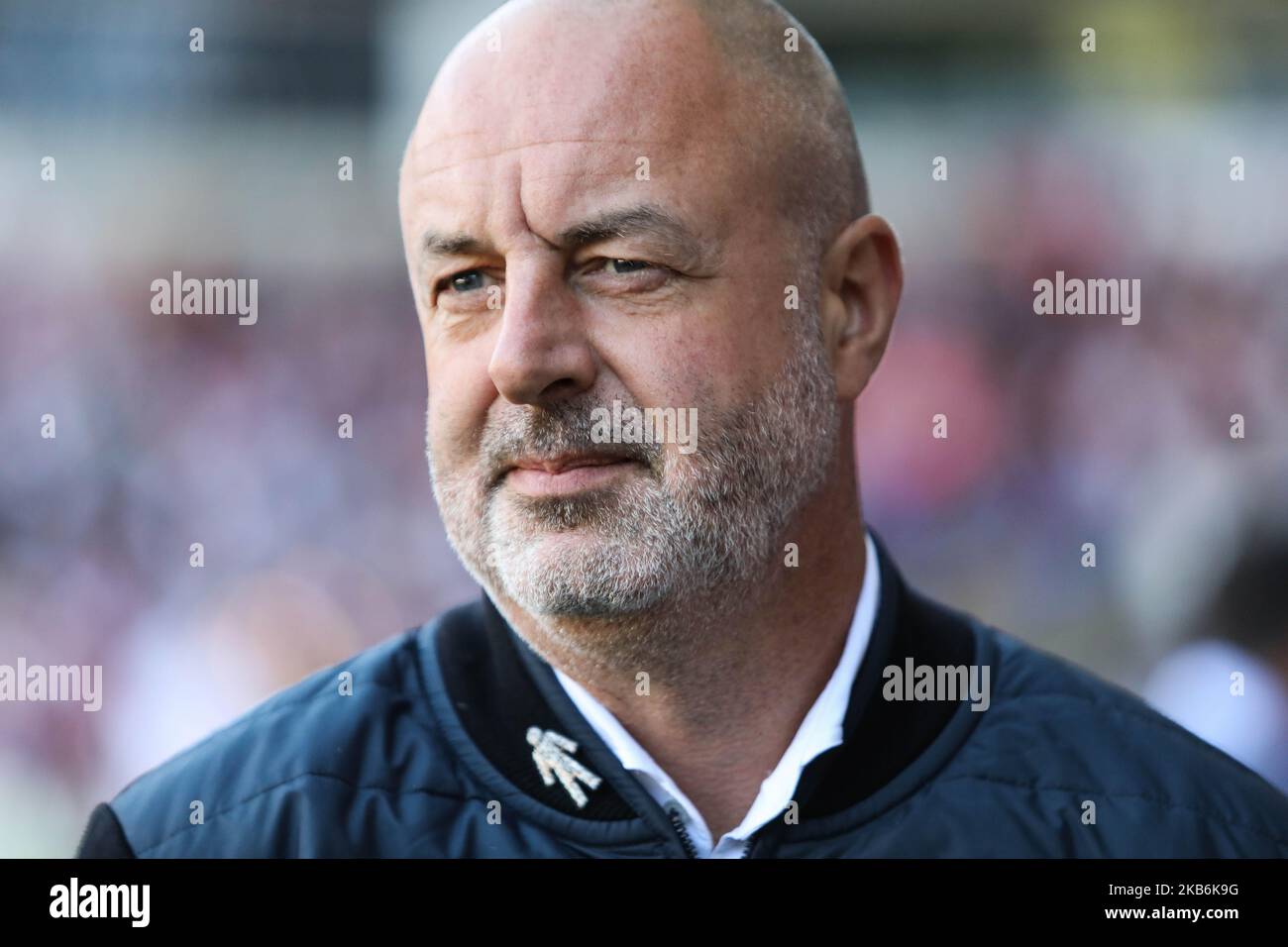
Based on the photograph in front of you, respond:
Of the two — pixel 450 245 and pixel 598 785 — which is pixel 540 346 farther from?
pixel 598 785

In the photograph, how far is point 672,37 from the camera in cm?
167

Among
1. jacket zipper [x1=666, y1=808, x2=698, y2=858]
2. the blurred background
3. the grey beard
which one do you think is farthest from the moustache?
the blurred background

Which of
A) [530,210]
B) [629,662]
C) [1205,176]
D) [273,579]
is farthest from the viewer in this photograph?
[1205,176]

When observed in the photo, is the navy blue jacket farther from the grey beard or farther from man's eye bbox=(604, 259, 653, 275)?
man's eye bbox=(604, 259, 653, 275)

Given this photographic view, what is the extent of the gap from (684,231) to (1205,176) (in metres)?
2.75

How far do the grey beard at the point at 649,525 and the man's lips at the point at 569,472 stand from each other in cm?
1

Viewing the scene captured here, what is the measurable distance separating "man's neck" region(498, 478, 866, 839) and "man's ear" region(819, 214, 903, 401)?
187 millimetres

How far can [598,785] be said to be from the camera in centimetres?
170

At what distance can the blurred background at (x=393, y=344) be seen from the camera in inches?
142

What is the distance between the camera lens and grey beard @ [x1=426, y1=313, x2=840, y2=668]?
5.34 ft

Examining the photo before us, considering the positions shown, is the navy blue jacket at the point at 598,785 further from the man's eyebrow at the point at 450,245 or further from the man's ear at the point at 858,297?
the man's eyebrow at the point at 450,245
